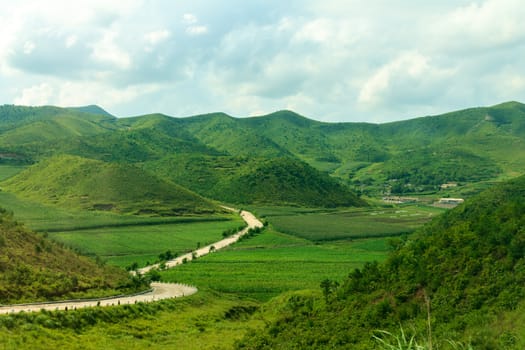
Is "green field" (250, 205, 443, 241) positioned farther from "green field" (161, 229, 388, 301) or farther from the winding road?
the winding road

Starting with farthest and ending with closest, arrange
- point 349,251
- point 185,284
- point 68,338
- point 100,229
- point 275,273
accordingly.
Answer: point 100,229 < point 349,251 < point 275,273 < point 185,284 < point 68,338

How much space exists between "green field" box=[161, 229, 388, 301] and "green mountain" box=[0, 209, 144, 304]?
1834 centimetres

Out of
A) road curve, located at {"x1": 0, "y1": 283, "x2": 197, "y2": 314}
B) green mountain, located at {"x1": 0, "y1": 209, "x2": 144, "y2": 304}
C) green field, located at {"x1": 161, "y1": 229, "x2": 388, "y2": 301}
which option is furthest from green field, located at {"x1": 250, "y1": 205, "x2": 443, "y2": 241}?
green mountain, located at {"x1": 0, "y1": 209, "x2": 144, "y2": 304}

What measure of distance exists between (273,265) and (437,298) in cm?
7007

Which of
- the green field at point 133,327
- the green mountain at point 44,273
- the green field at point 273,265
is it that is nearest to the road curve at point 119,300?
the green mountain at point 44,273

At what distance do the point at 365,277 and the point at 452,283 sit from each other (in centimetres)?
959

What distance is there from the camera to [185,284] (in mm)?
86125

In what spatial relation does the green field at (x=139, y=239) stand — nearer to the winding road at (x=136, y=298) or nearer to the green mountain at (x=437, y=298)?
the winding road at (x=136, y=298)

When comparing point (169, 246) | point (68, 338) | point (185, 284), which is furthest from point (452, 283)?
point (169, 246)

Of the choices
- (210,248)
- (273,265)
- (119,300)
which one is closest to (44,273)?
(119,300)

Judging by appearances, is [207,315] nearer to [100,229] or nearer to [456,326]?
[456,326]

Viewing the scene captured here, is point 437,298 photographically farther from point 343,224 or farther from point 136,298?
point 343,224

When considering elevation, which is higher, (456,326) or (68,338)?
(456,326)

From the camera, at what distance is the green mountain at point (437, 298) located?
3256 cm
